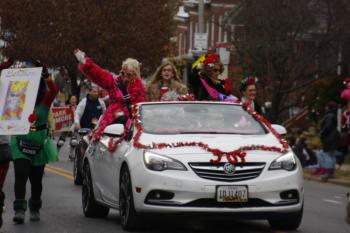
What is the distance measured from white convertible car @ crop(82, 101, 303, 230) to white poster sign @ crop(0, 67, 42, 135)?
3.26ft

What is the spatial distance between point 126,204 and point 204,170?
0.98 meters

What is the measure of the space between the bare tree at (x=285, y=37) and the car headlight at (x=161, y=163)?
74.0 ft

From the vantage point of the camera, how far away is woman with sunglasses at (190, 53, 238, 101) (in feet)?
49.2

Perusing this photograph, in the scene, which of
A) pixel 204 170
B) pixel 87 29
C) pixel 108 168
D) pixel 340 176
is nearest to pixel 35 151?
pixel 108 168

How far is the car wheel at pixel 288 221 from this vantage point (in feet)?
38.8

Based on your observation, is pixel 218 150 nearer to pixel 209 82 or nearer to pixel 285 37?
pixel 209 82

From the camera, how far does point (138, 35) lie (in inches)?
2375

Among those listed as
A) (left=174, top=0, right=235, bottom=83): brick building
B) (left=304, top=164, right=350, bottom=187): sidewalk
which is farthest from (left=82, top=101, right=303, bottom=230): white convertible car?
(left=174, top=0, right=235, bottom=83): brick building

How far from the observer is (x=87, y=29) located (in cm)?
5956

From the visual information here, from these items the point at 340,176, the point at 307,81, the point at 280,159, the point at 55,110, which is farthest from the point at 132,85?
the point at 307,81

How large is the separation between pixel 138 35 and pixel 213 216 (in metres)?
49.3

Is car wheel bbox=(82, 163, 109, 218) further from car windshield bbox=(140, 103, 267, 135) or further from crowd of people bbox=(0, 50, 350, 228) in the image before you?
car windshield bbox=(140, 103, 267, 135)

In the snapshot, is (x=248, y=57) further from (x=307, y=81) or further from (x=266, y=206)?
(x=266, y=206)

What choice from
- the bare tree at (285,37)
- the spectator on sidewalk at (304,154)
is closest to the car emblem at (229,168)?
the spectator on sidewalk at (304,154)
